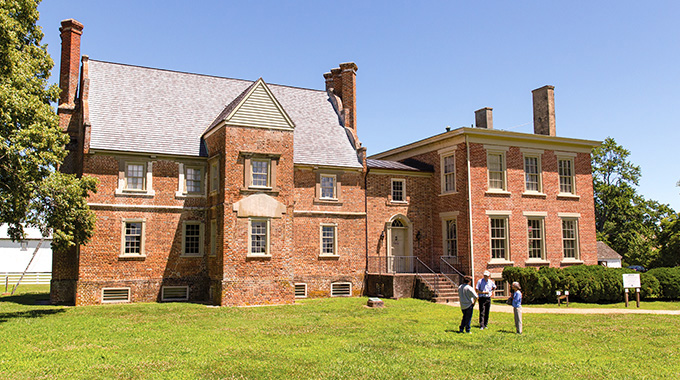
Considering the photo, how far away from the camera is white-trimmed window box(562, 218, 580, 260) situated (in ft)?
97.8

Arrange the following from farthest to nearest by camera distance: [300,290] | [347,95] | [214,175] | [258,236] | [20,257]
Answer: [20,257], [347,95], [300,290], [214,175], [258,236]

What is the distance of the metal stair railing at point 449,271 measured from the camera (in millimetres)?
26702

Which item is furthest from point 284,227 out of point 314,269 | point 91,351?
point 91,351

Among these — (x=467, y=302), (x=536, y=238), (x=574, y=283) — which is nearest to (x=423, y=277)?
(x=574, y=283)

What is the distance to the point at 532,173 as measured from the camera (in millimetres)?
29391

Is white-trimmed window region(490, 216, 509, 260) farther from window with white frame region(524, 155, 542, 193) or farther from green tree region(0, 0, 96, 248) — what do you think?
green tree region(0, 0, 96, 248)

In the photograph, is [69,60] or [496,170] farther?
[496,170]

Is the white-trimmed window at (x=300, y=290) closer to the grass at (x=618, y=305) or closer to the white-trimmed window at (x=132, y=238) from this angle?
the white-trimmed window at (x=132, y=238)

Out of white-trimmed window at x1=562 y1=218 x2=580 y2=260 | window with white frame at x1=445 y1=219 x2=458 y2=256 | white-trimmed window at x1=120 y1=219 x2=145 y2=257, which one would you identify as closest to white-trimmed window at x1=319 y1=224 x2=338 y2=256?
window with white frame at x1=445 y1=219 x2=458 y2=256

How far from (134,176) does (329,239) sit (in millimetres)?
9557

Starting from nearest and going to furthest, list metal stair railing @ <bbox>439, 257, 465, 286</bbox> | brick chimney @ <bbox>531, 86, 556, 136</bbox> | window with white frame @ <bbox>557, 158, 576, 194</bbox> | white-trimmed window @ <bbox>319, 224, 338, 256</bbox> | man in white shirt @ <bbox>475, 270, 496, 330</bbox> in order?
man in white shirt @ <bbox>475, 270, 496, 330</bbox> < metal stair railing @ <bbox>439, 257, 465, 286</bbox> < white-trimmed window @ <bbox>319, 224, 338, 256</bbox> < window with white frame @ <bbox>557, 158, 576, 194</bbox> < brick chimney @ <bbox>531, 86, 556, 136</bbox>

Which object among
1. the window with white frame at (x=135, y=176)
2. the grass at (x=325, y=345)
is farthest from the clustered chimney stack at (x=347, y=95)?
the grass at (x=325, y=345)

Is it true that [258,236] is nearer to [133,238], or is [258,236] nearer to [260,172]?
[260,172]

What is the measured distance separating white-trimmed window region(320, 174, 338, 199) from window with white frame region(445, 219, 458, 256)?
626 cm
